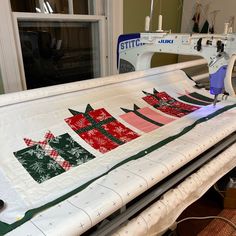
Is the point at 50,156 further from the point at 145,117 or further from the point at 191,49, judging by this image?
the point at 191,49

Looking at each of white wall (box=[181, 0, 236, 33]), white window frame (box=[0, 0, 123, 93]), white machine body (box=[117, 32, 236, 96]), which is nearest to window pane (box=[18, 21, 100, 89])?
white window frame (box=[0, 0, 123, 93])

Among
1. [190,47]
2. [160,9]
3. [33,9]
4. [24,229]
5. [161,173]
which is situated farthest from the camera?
[160,9]

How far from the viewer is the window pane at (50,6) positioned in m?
1.33

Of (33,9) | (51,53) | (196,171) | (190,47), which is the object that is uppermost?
(33,9)

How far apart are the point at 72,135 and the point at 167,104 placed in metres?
0.53

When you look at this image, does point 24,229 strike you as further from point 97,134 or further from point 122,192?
point 97,134

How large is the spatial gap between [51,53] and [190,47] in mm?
968

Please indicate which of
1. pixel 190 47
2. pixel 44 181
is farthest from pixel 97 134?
pixel 190 47

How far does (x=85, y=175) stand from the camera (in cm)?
65

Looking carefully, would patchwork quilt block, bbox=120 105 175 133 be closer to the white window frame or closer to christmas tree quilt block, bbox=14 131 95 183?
christmas tree quilt block, bbox=14 131 95 183

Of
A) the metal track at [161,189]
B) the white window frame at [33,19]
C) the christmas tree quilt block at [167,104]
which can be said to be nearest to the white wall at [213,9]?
the white window frame at [33,19]

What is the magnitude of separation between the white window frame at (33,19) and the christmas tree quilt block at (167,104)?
2.40 ft

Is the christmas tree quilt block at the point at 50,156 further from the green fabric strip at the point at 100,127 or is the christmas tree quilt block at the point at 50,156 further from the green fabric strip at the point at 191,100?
the green fabric strip at the point at 191,100

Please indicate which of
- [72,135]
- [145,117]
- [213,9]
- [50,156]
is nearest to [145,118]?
[145,117]
